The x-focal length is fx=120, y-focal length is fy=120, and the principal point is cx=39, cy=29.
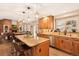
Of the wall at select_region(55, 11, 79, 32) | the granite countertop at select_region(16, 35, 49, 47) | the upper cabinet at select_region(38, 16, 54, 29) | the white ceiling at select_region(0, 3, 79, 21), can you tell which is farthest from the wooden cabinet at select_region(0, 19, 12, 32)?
the wall at select_region(55, 11, 79, 32)

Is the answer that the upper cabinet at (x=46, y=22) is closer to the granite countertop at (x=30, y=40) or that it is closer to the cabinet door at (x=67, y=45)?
the granite countertop at (x=30, y=40)

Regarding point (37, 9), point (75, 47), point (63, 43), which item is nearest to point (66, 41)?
point (63, 43)

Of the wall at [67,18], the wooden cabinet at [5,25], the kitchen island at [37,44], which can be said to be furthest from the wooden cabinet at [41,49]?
the wooden cabinet at [5,25]

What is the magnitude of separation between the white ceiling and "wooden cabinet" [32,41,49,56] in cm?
54

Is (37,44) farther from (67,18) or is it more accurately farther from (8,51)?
(67,18)

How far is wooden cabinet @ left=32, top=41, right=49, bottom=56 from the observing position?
231cm

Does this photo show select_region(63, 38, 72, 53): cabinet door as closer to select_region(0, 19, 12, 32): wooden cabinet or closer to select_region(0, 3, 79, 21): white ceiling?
select_region(0, 3, 79, 21): white ceiling

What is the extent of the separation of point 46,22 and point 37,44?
19.3 inches

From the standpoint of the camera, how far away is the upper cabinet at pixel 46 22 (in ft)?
7.78

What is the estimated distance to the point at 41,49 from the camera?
234cm

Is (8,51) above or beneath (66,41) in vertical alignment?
beneath

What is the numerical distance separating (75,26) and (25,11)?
3.36ft

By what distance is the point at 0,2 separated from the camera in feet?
7.71

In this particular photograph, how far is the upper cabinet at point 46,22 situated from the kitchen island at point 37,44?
254mm
